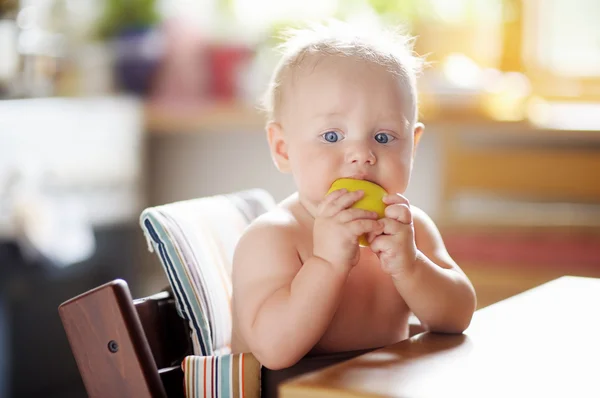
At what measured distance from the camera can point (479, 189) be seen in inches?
127

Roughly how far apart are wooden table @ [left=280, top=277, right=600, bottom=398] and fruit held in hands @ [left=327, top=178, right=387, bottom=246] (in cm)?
13

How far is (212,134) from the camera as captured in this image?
13.4 ft

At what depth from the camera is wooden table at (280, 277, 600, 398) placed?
0.73 meters

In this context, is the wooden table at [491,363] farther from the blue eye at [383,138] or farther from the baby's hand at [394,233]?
the blue eye at [383,138]

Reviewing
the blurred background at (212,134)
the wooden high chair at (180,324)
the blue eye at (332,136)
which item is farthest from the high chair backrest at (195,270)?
the blurred background at (212,134)

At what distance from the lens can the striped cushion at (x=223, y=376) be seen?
→ 3.10 feet

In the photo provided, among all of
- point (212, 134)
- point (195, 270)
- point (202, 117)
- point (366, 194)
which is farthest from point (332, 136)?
point (212, 134)

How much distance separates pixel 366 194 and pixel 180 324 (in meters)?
0.38

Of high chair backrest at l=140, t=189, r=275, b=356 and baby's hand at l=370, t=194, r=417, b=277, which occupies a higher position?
baby's hand at l=370, t=194, r=417, b=277

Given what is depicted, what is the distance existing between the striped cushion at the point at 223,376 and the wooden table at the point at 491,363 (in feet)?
0.50

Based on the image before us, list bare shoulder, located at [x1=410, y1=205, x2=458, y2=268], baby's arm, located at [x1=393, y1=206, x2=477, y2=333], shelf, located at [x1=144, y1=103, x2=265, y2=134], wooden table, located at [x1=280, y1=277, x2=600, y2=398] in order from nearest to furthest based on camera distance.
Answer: wooden table, located at [x1=280, y1=277, x2=600, y2=398], baby's arm, located at [x1=393, y1=206, x2=477, y2=333], bare shoulder, located at [x1=410, y1=205, x2=458, y2=268], shelf, located at [x1=144, y1=103, x2=265, y2=134]

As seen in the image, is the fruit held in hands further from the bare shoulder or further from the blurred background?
the blurred background

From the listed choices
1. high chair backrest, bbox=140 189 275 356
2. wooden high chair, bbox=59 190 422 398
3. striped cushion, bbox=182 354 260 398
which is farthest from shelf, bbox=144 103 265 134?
striped cushion, bbox=182 354 260 398

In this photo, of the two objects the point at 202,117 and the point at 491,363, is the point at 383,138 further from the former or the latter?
the point at 202,117
